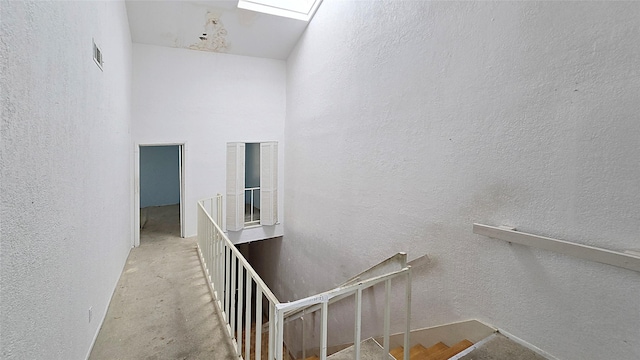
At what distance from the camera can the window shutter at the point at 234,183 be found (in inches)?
233

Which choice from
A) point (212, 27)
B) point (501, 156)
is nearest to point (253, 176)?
point (212, 27)

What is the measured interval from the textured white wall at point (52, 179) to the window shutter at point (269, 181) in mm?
3385

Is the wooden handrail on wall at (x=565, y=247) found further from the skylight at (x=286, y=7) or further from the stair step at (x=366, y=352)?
the skylight at (x=286, y=7)

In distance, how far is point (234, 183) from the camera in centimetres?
594

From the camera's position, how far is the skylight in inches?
191

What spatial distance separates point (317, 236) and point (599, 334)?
3.65 meters

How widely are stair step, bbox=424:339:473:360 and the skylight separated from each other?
4932 mm

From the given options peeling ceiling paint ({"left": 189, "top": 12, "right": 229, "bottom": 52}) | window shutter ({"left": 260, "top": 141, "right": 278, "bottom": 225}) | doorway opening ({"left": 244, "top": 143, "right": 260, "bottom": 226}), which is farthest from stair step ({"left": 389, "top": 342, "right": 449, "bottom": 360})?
peeling ceiling paint ({"left": 189, "top": 12, "right": 229, "bottom": 52})

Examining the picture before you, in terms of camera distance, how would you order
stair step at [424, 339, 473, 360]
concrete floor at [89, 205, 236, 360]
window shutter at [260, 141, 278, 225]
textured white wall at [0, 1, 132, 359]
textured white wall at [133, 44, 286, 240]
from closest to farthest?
textured white wall at [0, 1, 132, 359], stair step at [424, 339, 473, 360], concrete floor at [89, 205, 236, 360], textured white wall at [133, 44, 286, 240], window shutter at [260, 141, 278, 225]

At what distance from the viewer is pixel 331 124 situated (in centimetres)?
452

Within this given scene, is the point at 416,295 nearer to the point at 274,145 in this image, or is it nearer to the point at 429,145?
the point at 429,145

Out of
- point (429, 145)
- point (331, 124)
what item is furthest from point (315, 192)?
point (429, 145)

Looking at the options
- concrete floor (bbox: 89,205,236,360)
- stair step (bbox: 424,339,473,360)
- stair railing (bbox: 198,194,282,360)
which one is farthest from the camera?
concrete floor (bbox: 89,205,236,360)

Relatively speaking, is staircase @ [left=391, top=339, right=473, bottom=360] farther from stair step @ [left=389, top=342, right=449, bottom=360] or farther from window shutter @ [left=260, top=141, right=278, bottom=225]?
window shutter @ [left=260, top=141, right=278, bottom=225]
